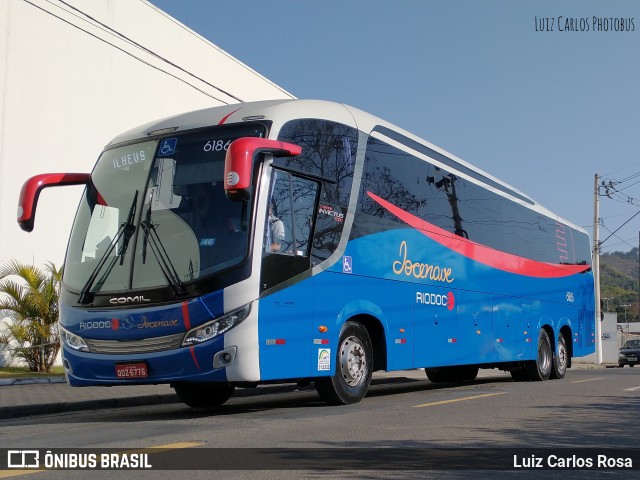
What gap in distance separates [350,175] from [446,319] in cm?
398

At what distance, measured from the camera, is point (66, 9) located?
74.2 ft

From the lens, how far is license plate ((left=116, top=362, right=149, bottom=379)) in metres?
10.2

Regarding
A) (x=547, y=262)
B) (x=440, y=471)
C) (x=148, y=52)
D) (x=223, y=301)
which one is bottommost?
(x=440, y=471)

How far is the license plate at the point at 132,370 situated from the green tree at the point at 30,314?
1023 centimetres

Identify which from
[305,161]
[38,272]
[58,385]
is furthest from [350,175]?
[38,272]

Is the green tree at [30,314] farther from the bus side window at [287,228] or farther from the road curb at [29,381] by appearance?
the bus side window at [287,228]

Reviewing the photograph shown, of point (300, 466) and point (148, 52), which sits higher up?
point (148, 52)

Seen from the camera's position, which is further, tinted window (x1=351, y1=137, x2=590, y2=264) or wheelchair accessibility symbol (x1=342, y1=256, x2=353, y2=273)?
tinted window (x1=351, y1=137, x2=590, y2=264)

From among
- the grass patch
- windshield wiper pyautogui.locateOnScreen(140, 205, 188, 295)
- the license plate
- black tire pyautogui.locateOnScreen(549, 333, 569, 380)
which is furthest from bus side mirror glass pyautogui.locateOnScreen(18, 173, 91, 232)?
black tire pyautogui.locateOnScreen(549, 333, 569, 380)

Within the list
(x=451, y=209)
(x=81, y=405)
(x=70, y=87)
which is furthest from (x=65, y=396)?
(x=70, y=87)

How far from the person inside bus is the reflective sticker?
154cm

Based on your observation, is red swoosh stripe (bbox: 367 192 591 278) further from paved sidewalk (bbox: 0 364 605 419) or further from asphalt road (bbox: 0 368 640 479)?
paved sidewalk (bbox: 0 364 605 419)

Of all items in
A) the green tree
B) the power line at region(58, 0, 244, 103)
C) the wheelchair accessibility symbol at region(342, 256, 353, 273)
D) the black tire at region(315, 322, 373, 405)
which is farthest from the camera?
the power line at region(58, 0, 244, 103)

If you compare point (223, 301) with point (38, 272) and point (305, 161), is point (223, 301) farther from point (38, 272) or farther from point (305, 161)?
point (38, 272)
